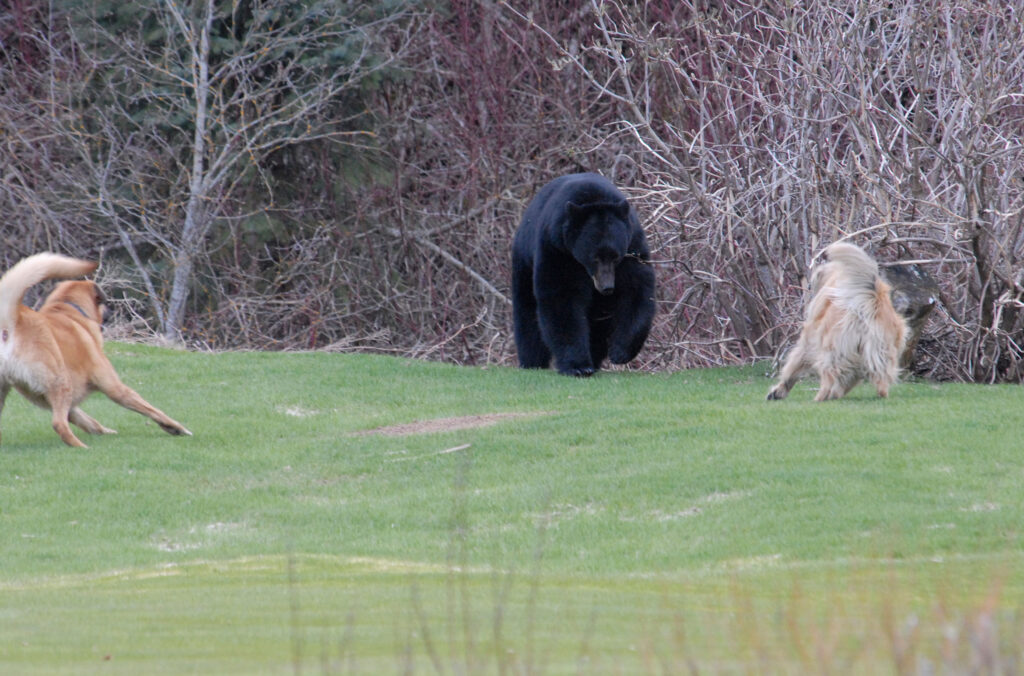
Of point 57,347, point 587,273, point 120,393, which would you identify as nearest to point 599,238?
point 587,273

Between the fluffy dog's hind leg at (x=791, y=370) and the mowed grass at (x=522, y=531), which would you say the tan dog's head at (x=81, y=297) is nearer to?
the mowed grass at (x=522, y=531)

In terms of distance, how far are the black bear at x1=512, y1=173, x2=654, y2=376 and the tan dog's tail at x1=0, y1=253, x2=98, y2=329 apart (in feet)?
17.1

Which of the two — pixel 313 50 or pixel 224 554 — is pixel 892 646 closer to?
pixel 224 554

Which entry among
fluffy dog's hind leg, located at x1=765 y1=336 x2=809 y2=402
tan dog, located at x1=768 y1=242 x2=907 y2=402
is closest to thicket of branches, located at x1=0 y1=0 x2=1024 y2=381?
fluffy dog's hind leg, located at x1=765 y1=336 x2=809 y2=402

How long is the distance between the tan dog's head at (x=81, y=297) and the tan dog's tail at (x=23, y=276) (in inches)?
42.2

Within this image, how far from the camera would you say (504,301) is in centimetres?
2322

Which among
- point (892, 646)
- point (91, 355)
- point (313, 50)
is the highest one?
point (313, 50)

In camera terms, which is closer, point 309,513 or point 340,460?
point 309,513

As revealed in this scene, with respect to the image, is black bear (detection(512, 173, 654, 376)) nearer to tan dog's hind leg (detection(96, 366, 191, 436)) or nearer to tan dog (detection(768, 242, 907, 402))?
tan dog (detection(768, 242, 907, 402))

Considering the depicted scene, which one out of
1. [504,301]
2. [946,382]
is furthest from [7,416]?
[504,301]

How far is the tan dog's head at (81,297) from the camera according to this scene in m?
11.5

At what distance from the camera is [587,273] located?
1423 cm

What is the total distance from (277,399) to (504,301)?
32.6 feet

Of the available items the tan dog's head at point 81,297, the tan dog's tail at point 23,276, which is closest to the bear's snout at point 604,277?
the tan dog's head at point 81,297
